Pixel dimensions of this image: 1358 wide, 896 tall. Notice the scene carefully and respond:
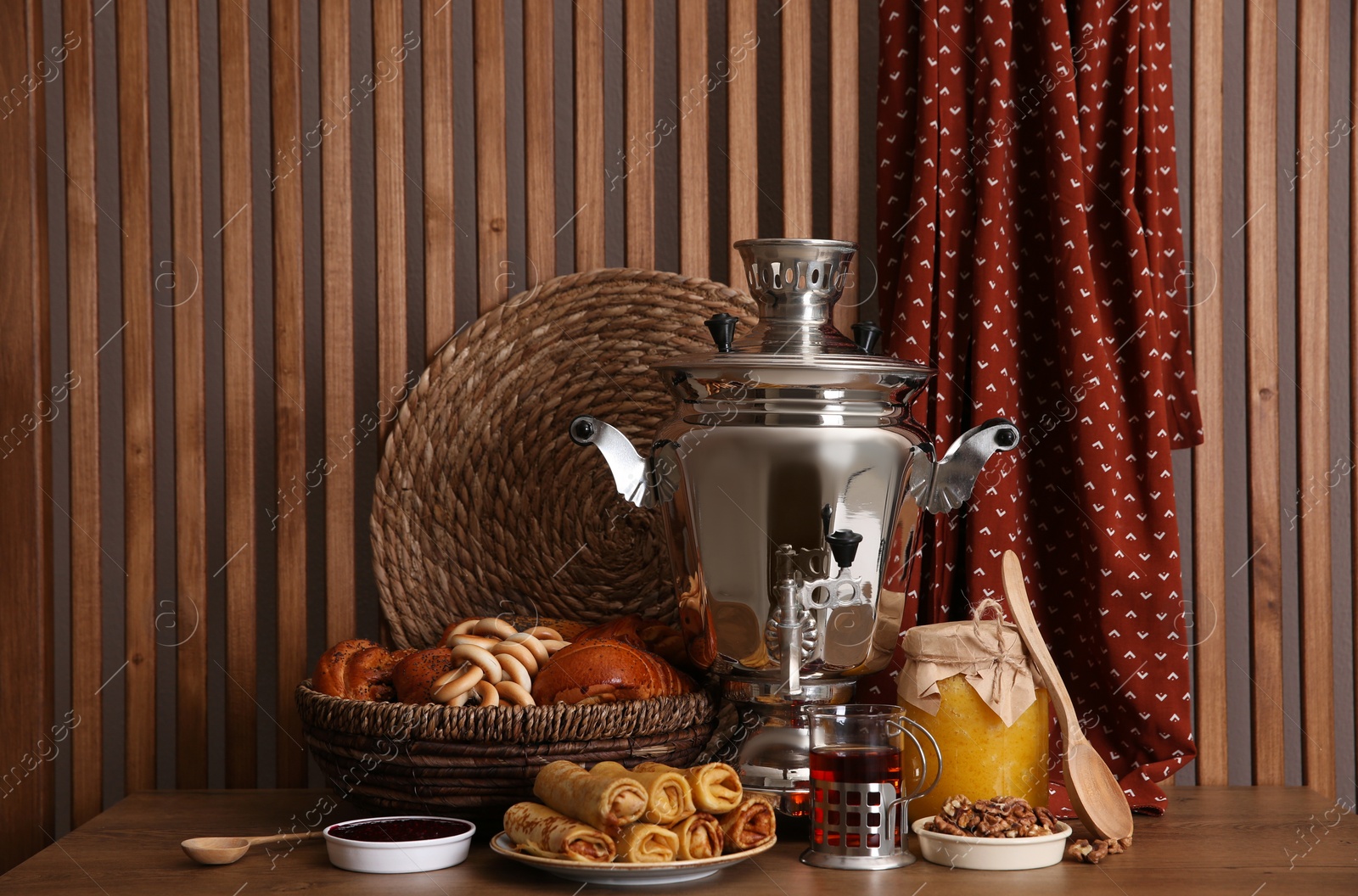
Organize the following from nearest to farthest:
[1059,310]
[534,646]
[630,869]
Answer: [630,869], [534,646], [1059,310]

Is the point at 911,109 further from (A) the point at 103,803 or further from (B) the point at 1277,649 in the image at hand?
(A) the point at 103,803

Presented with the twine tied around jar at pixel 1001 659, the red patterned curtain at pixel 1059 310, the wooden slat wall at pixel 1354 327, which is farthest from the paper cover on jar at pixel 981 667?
the wooden slat wall at pixel 1354 327

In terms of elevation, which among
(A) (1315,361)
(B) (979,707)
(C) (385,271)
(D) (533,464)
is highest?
(C) (385,271)

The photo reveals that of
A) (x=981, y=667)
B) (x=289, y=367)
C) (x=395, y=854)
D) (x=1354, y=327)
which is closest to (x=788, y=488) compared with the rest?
(x=981, y=667)

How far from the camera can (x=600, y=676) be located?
106 cm

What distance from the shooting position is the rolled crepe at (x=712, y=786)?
3.11 ft

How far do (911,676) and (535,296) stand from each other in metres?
0.60

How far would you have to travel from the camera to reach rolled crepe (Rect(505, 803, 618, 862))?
0.91 m

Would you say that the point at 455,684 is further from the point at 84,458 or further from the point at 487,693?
the point at 84,458

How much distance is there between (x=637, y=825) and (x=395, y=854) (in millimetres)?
197

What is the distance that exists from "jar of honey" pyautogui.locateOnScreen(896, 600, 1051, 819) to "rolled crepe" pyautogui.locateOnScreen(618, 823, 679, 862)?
10.2 inches

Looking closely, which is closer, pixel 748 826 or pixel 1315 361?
pixel 748 826

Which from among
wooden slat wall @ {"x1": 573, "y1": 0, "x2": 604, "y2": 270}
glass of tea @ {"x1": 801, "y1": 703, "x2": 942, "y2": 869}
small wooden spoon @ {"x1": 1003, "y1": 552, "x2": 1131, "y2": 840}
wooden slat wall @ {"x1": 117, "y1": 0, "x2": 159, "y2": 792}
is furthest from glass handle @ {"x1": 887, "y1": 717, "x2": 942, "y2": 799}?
wooden slat wall @ {"x1": 117, "y1": 0, "x2": 159, "y2": 792}

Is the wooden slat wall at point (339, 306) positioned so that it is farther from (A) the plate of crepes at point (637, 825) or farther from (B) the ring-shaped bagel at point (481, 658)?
(A) the plate of crepes at point (637, 825)
